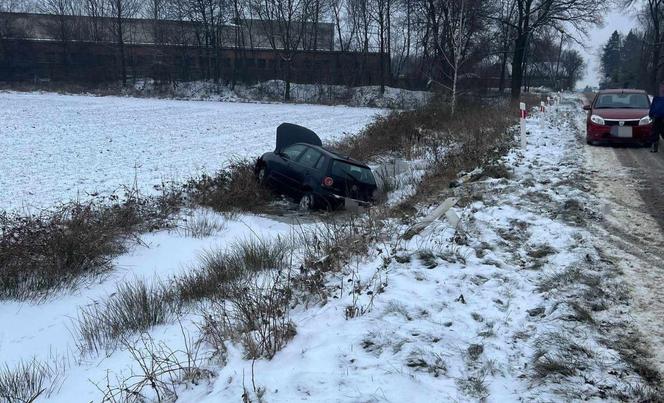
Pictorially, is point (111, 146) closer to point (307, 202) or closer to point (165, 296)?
point (307, 202)

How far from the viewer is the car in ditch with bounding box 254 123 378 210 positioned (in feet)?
34.2

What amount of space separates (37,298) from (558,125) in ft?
58.4

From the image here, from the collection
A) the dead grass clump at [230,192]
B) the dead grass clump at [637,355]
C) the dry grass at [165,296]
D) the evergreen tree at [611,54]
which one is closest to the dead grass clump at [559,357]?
the dead grass clump at [637,355]

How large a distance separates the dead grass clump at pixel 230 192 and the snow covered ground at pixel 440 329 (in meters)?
4.00

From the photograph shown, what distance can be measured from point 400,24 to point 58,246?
52.4 metres

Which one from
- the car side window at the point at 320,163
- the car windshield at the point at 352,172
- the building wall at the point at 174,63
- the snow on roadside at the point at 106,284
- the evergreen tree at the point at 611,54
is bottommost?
the snow on roadside at the point at 106,284

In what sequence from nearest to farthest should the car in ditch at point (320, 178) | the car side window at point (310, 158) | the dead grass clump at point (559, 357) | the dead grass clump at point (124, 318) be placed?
the dead grass clump at point (559, 357) < the dead grass clump at point (124, 318) < the car in ditch at point (320, 178) < the car side window at point (310, 158)

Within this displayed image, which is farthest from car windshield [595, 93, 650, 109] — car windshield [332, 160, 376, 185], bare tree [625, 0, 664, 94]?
bare tree [625, 0, 664, 94]

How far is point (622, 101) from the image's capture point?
14.4 meters

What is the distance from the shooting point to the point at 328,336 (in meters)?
4.00

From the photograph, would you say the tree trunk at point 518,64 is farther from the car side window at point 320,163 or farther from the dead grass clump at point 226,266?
the dead grass clump at point 226,266

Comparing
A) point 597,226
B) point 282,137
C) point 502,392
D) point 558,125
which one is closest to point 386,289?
point 502,392

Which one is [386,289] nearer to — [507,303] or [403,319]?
[403,319]

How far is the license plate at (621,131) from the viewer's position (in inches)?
519
